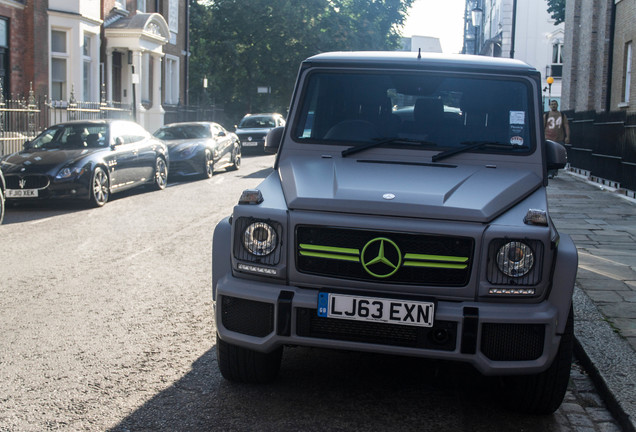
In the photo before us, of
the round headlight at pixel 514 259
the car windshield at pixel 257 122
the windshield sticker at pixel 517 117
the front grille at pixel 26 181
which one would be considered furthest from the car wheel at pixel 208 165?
the round headlight at pixel 514 259

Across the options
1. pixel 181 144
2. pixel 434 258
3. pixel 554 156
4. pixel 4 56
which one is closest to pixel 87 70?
pixel 4 56

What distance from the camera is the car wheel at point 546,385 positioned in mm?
4133

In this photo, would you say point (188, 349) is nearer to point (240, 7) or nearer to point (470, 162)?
point (470, 162)

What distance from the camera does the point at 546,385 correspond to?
13.6 feet

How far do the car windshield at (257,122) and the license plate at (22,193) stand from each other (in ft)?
62.0

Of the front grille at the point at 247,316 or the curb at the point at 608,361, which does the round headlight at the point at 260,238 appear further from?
the curb at the point at 608,361

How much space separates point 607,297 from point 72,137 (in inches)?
436

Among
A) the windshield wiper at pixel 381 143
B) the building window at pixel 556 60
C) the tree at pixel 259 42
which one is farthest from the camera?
the building window at pixel 556 60

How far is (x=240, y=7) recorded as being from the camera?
166 feet

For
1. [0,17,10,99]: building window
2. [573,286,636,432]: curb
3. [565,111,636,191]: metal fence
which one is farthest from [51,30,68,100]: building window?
[573,286,636,432]: curb

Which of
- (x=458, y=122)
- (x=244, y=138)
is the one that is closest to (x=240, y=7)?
(x=244, y=138)

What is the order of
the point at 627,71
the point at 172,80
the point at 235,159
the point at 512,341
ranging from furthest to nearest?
the point at 172,80 < the point at 627,71 < the point at 235,159 < the point at 512,341

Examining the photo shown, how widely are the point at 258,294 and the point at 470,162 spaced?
1697 mm

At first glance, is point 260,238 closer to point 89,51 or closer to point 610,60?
point 610,60
